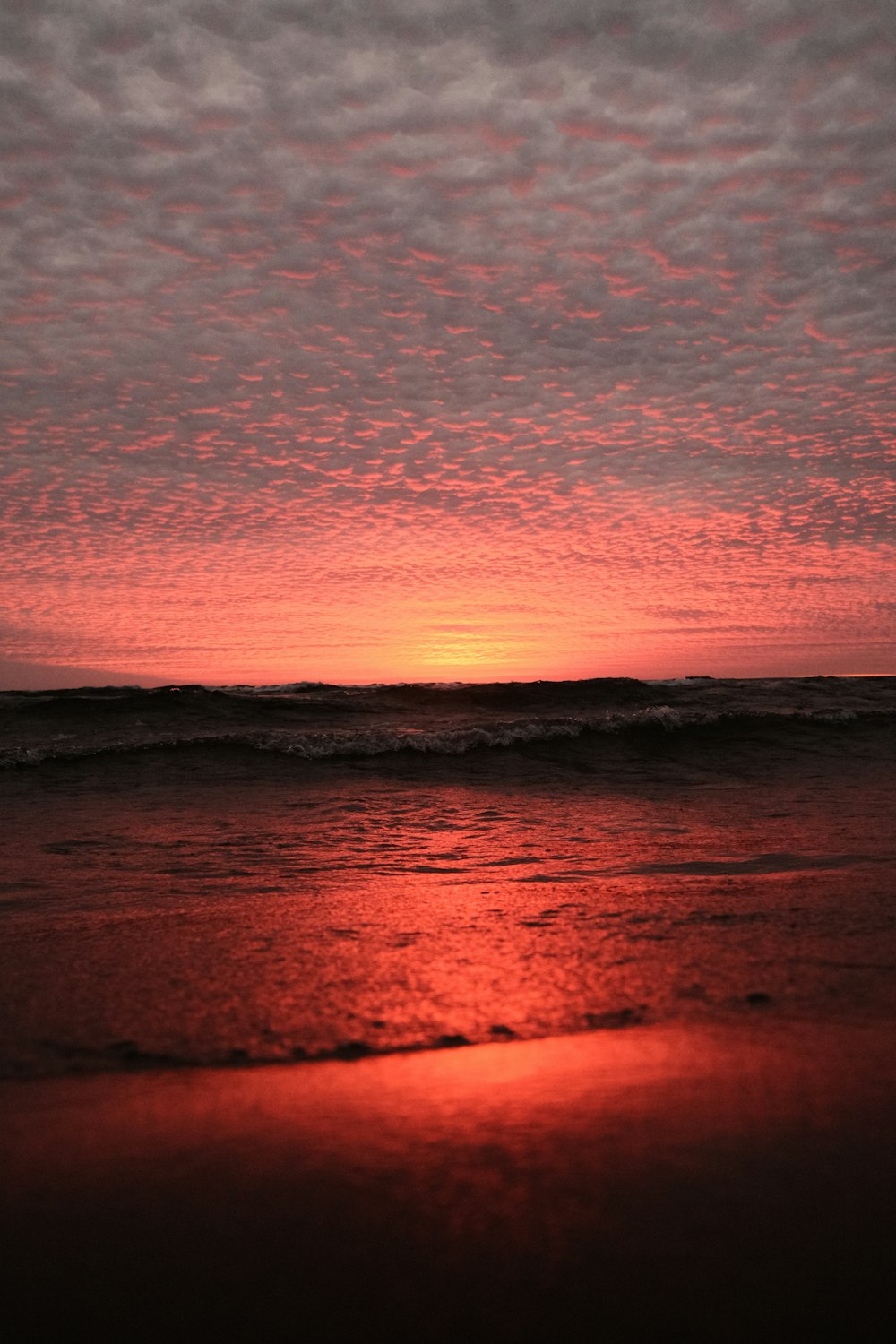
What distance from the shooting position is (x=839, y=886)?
3.41 meters

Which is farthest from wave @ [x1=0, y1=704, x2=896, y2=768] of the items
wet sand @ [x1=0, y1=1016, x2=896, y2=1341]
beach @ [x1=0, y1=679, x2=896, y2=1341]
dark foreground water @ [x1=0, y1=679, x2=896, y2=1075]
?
wet sand @ [x1=0, y1=1016, x2=896, y2=1341]

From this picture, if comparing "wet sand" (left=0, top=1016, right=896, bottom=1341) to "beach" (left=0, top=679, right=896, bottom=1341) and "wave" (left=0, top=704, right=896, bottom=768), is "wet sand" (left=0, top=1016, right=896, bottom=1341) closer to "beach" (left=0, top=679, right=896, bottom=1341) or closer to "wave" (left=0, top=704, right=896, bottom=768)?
"beach" (left=0, top=679, right=896, bottom=1341)

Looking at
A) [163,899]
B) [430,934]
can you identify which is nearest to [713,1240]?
[430,934]

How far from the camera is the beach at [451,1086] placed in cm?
118

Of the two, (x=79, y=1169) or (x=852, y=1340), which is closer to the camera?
(x=852, y=1340)

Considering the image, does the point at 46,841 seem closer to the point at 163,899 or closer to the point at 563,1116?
the point at 163,899

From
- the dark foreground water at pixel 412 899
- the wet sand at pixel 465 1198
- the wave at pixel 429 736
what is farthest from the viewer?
the wave at pixel 429 736

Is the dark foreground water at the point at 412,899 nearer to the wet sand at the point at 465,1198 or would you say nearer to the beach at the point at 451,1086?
the beach at the point at 451,1086

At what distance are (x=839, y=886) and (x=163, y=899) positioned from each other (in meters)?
2.74

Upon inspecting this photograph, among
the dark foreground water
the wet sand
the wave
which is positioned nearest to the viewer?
the wet sand

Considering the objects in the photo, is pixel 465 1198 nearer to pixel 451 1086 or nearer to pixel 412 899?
pixel 451 1086

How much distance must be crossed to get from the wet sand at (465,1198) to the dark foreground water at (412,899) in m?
0.26

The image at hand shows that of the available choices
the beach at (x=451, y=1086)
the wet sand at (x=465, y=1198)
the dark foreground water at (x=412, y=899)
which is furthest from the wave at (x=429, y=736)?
the wet sand at (x=465, y=1198)

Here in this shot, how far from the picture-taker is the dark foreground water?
2174 millimetres
